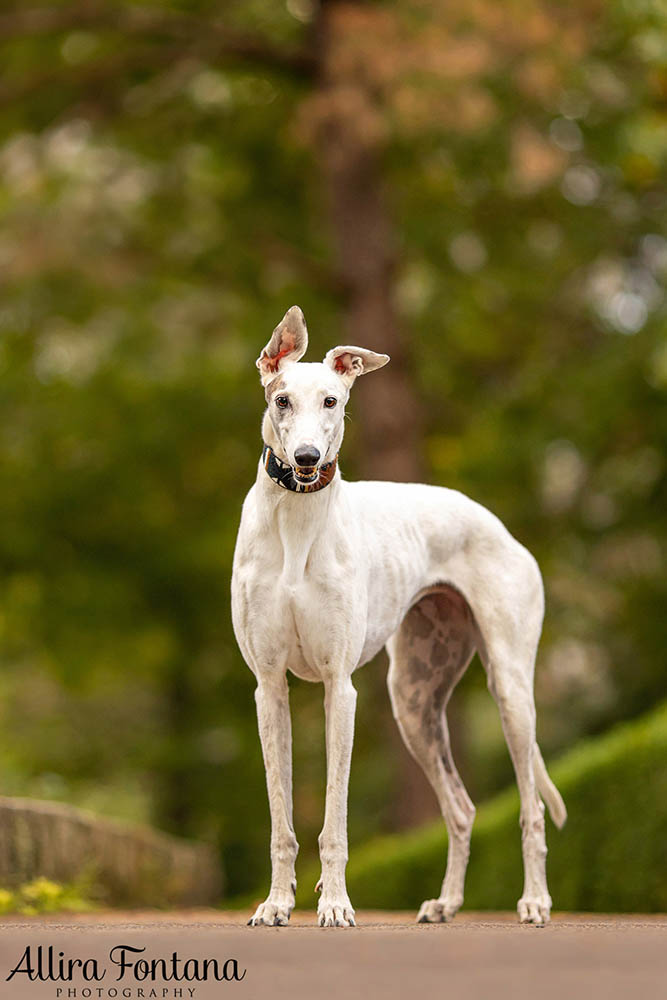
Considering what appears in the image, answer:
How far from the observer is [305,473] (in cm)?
552

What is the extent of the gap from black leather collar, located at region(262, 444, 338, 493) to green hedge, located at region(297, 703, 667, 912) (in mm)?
3314

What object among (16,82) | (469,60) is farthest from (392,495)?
(16,82)

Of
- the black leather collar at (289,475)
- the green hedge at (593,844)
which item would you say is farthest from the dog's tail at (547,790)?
the black leather collar at (289,475)

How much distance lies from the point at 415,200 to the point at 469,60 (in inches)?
183

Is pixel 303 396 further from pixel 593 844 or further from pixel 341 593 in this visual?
pixel 593 844

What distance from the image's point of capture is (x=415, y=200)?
1805 centimetres

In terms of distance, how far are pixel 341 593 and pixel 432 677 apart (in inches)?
57.8

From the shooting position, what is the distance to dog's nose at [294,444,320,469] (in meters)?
→ 5.38

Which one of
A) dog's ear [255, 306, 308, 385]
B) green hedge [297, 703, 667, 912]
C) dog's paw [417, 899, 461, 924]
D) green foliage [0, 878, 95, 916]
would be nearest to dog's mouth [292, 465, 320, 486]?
dog's ear [255, 306, 308, 385]

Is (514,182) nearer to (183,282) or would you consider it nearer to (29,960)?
(183,282)

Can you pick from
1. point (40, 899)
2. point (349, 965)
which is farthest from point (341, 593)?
point (40, 899)

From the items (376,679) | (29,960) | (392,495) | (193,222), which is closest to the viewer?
(29,960)

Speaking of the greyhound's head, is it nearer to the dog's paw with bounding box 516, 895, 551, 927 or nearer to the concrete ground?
the concrete ground

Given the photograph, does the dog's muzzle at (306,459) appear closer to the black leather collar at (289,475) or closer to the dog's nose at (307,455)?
the dog's nose at (307,455)
